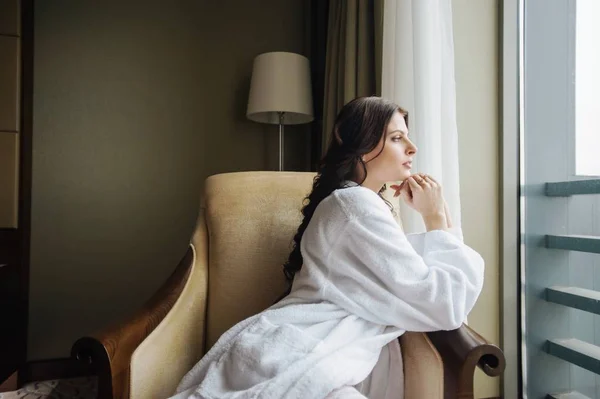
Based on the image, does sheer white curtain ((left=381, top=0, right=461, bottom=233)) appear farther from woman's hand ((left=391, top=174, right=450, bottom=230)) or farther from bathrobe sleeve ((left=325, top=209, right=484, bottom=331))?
bathrobe sleeve ((left=325, top=209, right=484, bottom=331))

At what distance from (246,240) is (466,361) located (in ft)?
2.33

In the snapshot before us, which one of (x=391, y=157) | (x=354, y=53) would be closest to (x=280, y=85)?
(x=354, y=53)

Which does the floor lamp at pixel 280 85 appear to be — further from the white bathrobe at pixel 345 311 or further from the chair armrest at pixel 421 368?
the chair armrest at pixel 421 368

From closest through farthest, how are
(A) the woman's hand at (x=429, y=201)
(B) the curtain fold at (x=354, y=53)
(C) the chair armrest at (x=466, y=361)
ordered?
(C) the chair armrest at (x=466, y=361)
(A) the woman's hand at (x=429, y=201)
(B) the curtain fold at (x=354, y=53)

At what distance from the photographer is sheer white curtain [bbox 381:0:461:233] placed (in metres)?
1.45

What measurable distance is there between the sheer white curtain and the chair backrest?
0.40 m

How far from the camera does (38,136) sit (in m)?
2.26

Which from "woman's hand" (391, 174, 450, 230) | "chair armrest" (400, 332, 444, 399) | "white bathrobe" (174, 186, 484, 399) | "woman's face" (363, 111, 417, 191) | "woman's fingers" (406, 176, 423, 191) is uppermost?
"woman's face" (363, 111, 417, 191)

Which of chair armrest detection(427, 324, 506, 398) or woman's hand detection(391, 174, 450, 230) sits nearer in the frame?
chair armrest detection(427, 324, 506, 398)

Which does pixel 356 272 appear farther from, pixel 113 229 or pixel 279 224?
pixel 113 229

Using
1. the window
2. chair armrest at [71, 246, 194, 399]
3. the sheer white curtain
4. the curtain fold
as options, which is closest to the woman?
chair armrest at [71, 246, 194, 399]

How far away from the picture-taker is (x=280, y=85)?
2.13 meters

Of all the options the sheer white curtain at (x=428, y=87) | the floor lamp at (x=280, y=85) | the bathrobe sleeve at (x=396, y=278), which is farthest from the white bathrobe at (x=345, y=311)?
the floor lamp at (x=280, y=85)

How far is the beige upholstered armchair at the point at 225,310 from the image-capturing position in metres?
0.93
